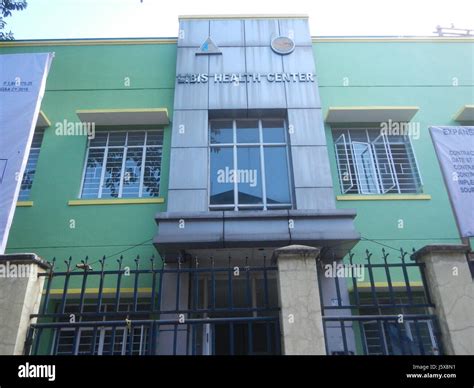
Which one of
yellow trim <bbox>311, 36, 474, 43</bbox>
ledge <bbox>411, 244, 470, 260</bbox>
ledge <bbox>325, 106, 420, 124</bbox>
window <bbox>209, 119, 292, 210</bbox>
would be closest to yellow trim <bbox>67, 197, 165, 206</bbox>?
window <bbox>209, 119, 292, 210</bbox>

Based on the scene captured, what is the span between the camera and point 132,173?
767 cm

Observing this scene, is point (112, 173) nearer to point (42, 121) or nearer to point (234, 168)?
point (42, 121)

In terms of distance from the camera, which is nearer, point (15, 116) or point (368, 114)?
point (15, 116)

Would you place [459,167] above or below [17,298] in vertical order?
above

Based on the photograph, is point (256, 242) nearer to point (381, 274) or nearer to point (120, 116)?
point (381, 274)

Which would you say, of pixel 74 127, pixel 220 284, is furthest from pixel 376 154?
pixel 74 127

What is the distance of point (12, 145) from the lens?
5996 millimetres

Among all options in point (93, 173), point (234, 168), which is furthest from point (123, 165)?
point (234, 168)

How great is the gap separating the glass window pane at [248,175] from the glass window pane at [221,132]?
39 cm

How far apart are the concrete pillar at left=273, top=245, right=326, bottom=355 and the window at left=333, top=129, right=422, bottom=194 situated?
13.2 ft

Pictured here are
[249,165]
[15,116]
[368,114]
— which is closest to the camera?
[15,116]

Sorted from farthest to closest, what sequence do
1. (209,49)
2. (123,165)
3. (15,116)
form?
(209,49)
(123,165)
(15,116)

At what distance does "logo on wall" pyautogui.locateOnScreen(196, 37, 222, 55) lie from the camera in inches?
336

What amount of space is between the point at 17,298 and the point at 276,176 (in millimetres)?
5106
